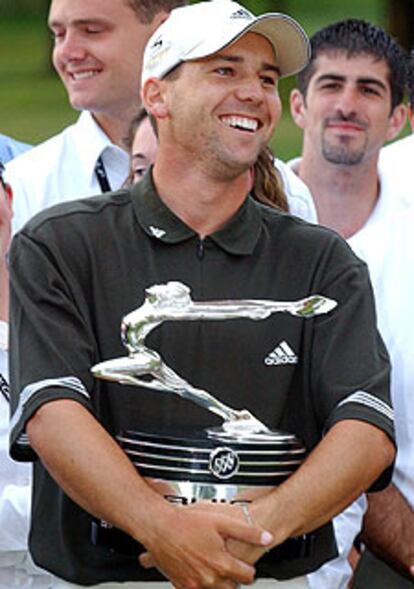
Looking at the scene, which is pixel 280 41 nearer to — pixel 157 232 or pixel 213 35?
pixel 213 35

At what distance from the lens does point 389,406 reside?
417 centimetres

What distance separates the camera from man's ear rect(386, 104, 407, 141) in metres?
7.47

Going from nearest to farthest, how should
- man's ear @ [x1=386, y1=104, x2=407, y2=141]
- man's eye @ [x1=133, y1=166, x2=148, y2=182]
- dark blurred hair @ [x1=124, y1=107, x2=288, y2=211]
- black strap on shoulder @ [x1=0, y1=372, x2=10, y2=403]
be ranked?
black strap on shoulder @ [x1=0, y1=372, x2=10, y2=403] → dark blurred hair @ [x1=124, y1=107, x2=288, y2=211] → man's eye @ [x1=133, y1=166, x2=148, y2=182] → man's ear @ [x1=386, y1=104, x2=407, y2=141]

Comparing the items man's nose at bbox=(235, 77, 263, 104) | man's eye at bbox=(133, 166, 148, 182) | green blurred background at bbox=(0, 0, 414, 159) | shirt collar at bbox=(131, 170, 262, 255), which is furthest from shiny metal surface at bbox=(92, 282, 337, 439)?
green blurred background at bbox=(0, 0, 414, 159)

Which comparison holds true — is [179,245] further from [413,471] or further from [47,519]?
[413,471]

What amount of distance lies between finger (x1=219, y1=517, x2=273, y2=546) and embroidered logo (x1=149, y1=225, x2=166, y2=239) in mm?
664

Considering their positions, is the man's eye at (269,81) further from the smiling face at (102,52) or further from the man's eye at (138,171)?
the smiling face at (102,52)

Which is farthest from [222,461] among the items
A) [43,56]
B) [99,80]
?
[43,56]

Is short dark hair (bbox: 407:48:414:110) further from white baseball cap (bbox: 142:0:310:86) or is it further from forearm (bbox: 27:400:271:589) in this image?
forearm (bbox: 27:400:271:589)

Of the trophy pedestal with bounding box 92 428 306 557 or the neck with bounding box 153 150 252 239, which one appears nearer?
the trophy pedestal with bounding box 92 428 306 557

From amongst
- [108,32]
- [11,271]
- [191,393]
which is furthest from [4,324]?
[108,32]

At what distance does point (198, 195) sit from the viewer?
4.27 m

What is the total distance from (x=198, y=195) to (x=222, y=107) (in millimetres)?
202

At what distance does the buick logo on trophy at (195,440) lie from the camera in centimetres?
391
